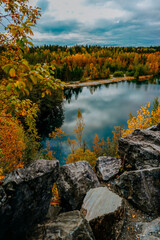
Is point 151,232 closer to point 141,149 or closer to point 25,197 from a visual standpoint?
point 25,197

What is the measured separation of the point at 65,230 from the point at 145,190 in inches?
200

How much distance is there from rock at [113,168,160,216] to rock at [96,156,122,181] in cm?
254

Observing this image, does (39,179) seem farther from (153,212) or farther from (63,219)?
(153,212)

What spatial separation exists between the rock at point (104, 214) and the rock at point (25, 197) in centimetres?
224

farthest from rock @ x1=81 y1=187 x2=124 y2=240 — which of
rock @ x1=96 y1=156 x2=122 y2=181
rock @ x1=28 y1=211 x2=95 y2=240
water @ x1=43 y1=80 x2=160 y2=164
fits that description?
water @ x1=43 y1=80 x2=160 y2=164

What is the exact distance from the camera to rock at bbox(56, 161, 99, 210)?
9253 millimetres

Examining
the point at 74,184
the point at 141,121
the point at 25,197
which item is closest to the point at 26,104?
the point at 25,197

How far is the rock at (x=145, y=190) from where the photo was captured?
8.21m

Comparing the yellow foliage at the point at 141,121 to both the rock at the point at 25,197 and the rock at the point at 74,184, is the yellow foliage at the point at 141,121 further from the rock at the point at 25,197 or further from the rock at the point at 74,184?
the rock at the point at 25,197

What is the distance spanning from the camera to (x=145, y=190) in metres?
8.48

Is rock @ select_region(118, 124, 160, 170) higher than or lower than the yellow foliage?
higher

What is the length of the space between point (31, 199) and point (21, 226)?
0.90 m

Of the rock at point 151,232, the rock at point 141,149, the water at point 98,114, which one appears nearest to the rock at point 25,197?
the rock at point 151,232

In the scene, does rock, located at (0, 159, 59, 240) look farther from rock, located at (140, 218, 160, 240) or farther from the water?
the water
